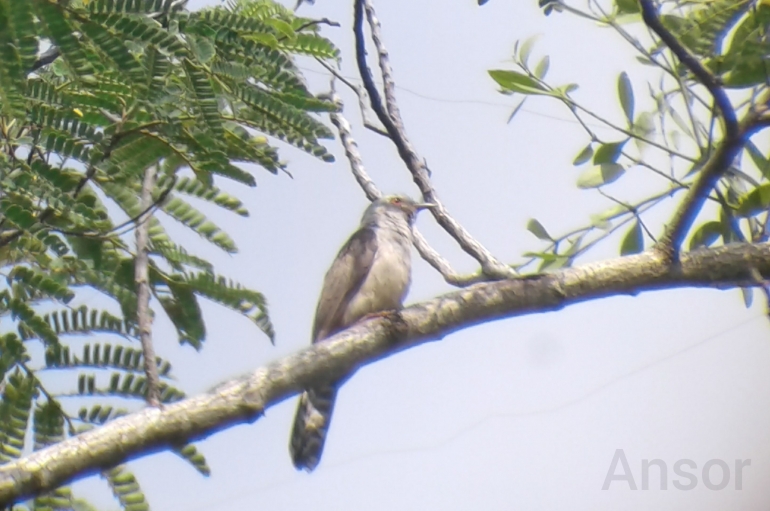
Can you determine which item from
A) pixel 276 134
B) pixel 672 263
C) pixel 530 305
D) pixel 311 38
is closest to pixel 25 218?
pixel 276 134

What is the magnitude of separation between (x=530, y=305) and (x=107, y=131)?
1.73 m

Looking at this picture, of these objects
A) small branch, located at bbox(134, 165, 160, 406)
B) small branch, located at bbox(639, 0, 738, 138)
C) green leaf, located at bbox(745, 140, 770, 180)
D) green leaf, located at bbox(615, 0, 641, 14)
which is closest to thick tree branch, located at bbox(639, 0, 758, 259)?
small branch, located at bbox(639, 0, 738, 138)

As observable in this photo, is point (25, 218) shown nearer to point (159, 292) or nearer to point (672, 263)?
point (159, 292)

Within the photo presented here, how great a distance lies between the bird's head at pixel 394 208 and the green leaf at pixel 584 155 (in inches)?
73.4

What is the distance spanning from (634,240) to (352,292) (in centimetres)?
190

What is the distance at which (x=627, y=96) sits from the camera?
12.0ft

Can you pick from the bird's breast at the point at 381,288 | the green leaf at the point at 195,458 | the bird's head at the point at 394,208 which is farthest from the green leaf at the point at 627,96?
the green leaf at the point at 195,458

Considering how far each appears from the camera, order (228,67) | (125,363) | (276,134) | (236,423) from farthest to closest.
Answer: (125,363), (276,134), (228,67), (236,423)

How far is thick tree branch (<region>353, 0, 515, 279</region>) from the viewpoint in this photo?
133 inches

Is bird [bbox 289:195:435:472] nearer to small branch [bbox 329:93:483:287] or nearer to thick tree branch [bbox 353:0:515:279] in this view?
small branch [bbox 329:93:483:287]

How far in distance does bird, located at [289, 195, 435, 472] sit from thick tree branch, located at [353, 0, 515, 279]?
28.3 inches

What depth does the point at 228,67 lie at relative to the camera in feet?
10.0

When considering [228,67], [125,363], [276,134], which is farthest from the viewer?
[125,363]

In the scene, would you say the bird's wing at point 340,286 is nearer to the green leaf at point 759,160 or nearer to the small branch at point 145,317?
the small branch at point 145,317
